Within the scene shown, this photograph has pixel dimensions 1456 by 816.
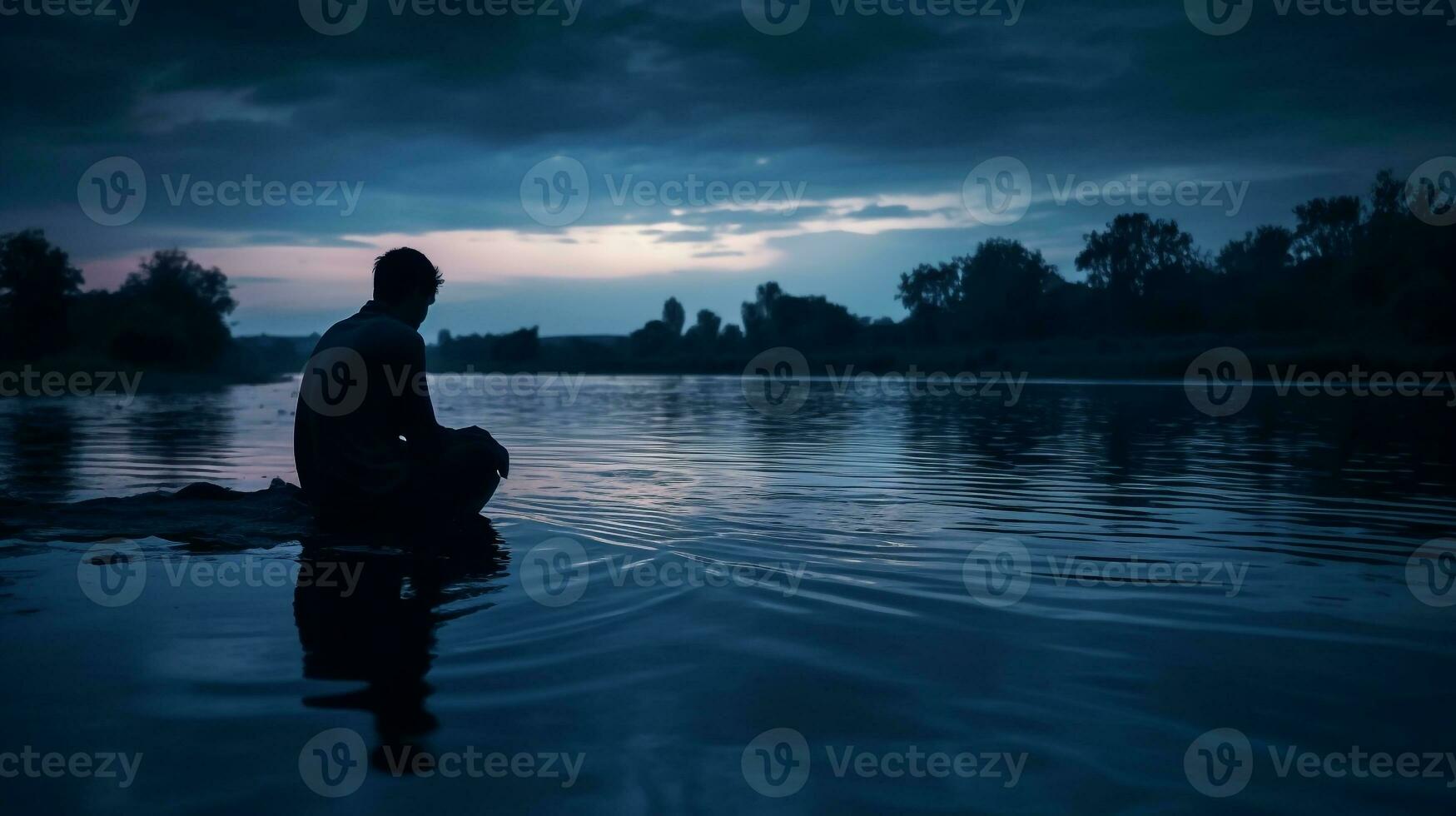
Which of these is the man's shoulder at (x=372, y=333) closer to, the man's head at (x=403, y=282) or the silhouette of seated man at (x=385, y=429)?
the silhouette of seated man at (x=385, y=429)

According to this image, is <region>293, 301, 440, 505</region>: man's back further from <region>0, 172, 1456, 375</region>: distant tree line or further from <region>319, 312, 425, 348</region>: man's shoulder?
<region>0, 172, 1456, 375</region>: distant tree line

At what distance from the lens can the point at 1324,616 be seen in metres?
4.43

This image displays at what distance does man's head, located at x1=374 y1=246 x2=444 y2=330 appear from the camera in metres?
5.63

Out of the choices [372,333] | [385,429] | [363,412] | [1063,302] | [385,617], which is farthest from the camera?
[1063,302]

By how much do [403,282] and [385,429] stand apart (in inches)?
35.6

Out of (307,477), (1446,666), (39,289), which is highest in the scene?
(39,289)

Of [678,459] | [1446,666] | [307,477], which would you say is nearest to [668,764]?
[1446,666]

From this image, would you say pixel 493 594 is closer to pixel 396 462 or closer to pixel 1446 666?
pixel 396 462

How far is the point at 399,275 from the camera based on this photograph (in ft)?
18.5

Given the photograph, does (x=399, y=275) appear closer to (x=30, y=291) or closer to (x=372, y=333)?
(x=372, y=333)

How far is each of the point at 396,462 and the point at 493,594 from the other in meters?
1.42

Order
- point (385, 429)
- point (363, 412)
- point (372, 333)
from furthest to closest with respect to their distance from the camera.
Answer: point (385, 429) → point (363, 412) → point (372, 333)

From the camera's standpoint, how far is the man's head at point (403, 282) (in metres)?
5.63

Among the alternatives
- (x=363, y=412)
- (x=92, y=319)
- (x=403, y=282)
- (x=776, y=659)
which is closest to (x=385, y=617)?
(x=363, y=412)
